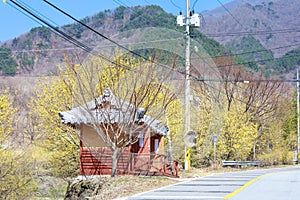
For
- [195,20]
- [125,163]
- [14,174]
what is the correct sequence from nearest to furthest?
[14,174] → [125,163] → [195,20]

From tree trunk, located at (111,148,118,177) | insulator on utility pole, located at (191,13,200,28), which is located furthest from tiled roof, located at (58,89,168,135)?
insulator on utility pole, located at (191,13,200,28)

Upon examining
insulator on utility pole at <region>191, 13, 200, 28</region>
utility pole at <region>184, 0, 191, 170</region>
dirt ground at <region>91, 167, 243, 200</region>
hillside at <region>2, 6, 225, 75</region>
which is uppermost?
hillside at <region>2, 6, 225, 75</region>

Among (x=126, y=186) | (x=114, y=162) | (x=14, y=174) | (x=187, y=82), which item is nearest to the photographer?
(x=126, y=186)

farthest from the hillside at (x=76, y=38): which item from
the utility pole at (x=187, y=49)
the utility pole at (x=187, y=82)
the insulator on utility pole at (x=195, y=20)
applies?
the insulator on utility pole at (x=195, y=20)

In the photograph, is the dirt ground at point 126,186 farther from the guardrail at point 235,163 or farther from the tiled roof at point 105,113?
the guardrail at point 235,163

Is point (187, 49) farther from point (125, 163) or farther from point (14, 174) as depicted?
point (14, 174)

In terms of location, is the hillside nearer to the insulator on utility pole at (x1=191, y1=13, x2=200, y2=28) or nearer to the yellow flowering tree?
the insulator on utility pole at (x1=191, y1=13, x2=200, y2=28)

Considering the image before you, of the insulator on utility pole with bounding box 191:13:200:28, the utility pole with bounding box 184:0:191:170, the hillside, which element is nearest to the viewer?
the utility pole with bounding box 184:0:191:170

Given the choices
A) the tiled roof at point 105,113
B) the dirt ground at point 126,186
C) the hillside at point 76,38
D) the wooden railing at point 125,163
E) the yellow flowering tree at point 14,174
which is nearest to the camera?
the dirt ground at point 126,186

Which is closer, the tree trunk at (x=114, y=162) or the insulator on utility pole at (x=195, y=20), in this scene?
the tree trunk at (x=114, y=162)

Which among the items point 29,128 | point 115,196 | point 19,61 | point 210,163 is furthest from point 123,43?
point 19,61

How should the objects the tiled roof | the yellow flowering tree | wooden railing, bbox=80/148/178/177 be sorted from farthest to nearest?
wooden railing, bbox=80/148/178/177
the yellow flowering tree
the tiled roof

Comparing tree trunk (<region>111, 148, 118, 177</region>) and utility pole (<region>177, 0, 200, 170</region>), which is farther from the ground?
utility pole (<region>177, 0, 200, 170</region>)

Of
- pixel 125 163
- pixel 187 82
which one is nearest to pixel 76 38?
pixel 187 82
